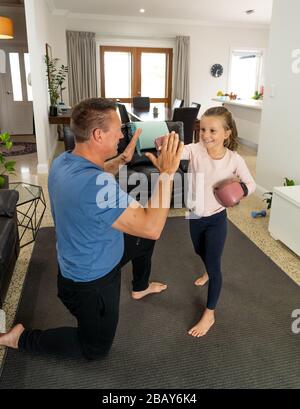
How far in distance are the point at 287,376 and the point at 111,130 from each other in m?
1.37

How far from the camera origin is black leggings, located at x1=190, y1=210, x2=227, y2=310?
70.5 inches

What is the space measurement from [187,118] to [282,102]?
2089mm

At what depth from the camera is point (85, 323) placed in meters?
1.45

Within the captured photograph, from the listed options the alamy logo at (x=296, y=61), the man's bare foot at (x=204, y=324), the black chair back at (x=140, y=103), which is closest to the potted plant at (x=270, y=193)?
the alamy logo at (x=296, y=61)

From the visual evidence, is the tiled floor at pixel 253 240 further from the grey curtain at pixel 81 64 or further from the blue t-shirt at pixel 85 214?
the grey curtain at pixel 81 64

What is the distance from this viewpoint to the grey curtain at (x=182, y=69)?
26.5ft

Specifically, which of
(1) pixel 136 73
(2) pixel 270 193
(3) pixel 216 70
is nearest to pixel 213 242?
(2) pixel 270 193

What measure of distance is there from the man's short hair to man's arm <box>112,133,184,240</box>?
0.78 feet

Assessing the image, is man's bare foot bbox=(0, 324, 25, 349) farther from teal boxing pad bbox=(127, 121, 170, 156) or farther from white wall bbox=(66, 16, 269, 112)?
white wall bbox=(66, 16, 269, 112)

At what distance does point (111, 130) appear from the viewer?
4.12 feet

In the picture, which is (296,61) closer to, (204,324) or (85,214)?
(204,324)

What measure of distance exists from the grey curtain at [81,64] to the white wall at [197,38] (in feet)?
0.78

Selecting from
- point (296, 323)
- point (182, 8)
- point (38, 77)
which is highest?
point (182, 8)
